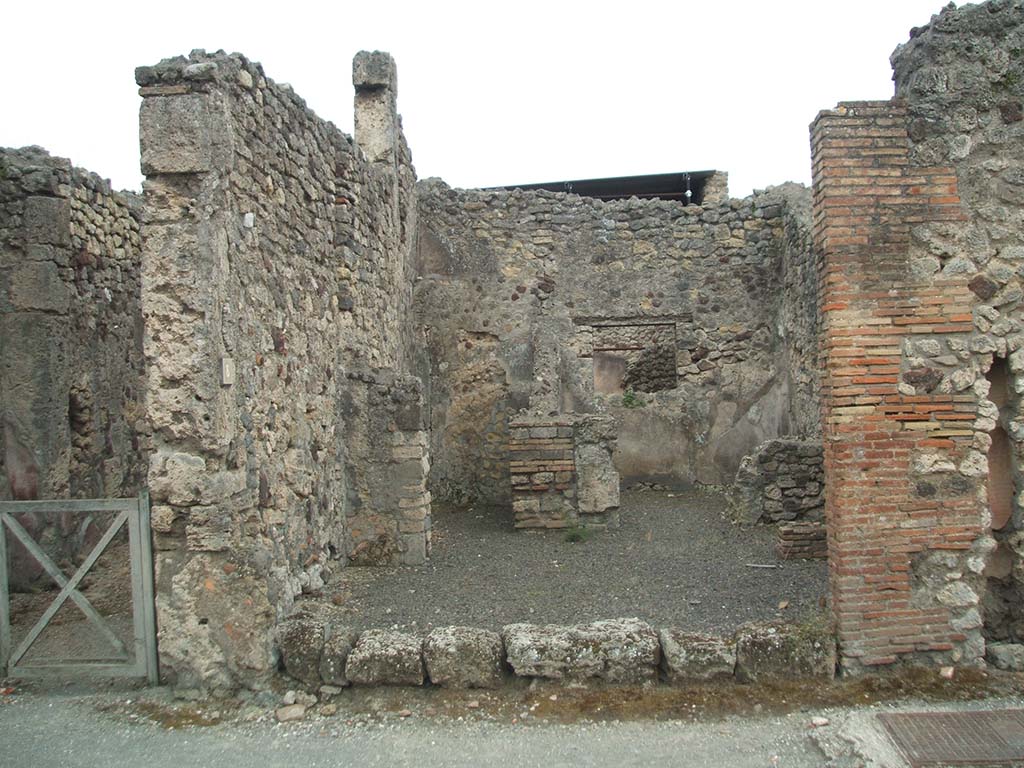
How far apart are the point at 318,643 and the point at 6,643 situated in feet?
6.08

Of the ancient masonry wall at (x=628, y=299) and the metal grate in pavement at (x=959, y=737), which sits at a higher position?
the ancient masonry wall at (x=628, y=299)

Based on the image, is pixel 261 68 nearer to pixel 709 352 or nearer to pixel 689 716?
pixel 689 716

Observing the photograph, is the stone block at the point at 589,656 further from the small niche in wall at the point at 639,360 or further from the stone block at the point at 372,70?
the small niche in wall at the point at 639,360

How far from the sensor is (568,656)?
442cm

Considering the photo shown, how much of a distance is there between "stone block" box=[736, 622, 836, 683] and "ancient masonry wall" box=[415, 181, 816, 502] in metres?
6.58

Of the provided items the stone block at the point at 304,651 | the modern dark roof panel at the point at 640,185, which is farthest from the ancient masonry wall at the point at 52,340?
the modern dark roof panel at the point at 640,185

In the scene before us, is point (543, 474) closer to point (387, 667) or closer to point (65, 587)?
point (387, 667)

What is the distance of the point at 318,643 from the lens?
4.56 meters

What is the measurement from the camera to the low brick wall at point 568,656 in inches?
172

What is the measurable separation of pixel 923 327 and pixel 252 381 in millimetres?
3917

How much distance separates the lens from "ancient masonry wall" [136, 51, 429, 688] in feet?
14.5

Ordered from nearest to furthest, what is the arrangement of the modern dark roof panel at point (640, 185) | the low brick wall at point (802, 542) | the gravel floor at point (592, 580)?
the gravel floor at point (592, 580) → the low brick wall at point (802, 542) → the modern dark roof panel at point (640, 185)

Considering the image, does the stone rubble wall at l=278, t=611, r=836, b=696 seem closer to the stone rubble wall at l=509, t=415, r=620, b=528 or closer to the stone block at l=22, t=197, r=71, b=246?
the stone rubble wall at l=509, t=415, r=620, b=528

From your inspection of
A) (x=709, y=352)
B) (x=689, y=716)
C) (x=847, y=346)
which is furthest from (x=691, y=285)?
(x=689, y=716)
